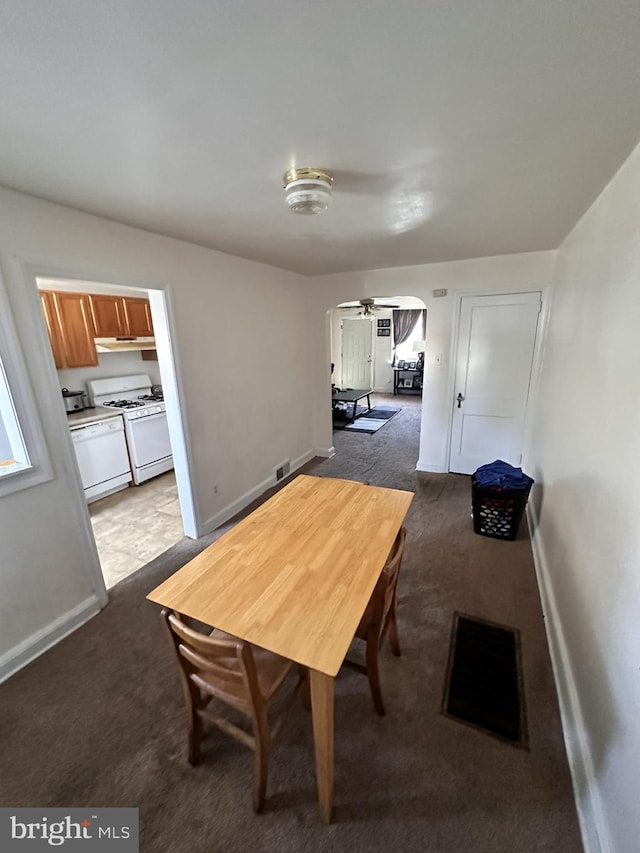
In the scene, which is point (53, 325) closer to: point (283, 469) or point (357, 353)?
point (283, 469)

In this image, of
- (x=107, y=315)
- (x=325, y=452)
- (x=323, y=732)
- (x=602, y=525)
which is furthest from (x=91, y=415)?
(x=602, y=525)

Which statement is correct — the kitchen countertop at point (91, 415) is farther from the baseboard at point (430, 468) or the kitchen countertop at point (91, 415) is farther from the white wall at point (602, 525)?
the white wall at point (602, 525)

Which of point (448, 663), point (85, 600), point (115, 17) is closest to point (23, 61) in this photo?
point (115, 17)

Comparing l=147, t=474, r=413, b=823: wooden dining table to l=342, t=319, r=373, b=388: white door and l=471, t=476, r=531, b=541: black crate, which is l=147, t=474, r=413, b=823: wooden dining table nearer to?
l=471, t=476, r=531, b=541: black crate

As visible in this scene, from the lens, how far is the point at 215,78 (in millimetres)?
930

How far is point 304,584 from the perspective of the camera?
1.29 meters

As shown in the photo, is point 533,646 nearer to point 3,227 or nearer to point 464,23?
point 464,23

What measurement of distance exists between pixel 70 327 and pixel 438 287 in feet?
12.7

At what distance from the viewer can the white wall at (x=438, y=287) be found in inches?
127

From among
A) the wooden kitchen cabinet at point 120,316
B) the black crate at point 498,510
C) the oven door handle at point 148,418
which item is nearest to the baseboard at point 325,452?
the oven door handle at point 148,418

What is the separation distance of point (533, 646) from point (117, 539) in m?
3.10

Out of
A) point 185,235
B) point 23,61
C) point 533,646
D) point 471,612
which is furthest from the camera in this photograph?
point 185,235

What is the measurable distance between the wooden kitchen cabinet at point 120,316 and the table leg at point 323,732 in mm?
4016

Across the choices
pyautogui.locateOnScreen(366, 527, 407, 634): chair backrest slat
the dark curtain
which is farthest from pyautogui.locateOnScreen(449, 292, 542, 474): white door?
the dark curtain
